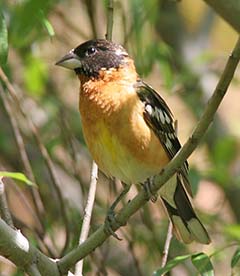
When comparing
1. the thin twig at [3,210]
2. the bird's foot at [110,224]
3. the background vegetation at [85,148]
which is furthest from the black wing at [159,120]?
the thin twig at [3,210]

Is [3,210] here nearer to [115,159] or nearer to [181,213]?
[115,159]

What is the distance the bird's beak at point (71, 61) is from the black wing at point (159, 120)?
0.33m

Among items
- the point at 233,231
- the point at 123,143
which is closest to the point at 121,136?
the point at 123,143

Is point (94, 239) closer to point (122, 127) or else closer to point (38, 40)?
point (122, 127)

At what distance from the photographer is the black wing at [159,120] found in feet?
12.3

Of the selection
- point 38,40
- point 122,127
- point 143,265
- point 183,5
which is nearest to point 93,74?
point 122,127

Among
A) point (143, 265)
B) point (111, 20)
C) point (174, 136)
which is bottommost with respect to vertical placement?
Answer: point (143, 265)

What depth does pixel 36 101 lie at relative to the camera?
223 inches

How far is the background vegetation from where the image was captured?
14.4 ft

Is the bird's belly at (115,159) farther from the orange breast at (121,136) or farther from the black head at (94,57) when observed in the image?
the black head at (94,57)

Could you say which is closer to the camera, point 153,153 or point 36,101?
point 153,153

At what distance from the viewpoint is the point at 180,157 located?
2660 millimetres

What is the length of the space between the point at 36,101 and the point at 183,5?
1.86m

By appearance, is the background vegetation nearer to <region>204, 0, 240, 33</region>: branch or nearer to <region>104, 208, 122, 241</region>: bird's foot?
<region>204, 0, 240, 33</region>: branch
